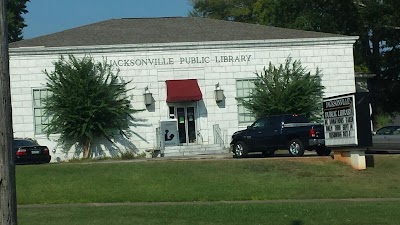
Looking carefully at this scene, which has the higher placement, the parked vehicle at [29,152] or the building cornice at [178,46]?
the building cornice at [178,46]

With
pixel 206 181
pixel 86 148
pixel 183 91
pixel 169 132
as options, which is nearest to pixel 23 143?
pixel 86 148

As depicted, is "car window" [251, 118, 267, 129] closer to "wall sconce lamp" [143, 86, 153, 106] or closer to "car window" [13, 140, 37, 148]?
"wall sconce lamp" [143, 86, 153, 106]

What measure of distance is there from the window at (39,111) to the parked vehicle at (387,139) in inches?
652

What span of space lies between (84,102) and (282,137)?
38.5ft

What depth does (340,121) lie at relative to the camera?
2634cm

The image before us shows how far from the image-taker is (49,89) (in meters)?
36.5

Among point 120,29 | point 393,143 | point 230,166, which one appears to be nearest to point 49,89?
Answer: point 120,29

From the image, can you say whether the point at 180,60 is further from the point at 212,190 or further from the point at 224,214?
the point at 224,214

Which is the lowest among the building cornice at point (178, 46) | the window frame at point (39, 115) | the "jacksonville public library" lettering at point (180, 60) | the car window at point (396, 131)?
the car window at point (396, 131)

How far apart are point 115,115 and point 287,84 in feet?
29.9

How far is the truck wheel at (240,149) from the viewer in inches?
1185

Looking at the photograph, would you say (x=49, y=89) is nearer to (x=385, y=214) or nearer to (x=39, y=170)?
(x=39, y=170)

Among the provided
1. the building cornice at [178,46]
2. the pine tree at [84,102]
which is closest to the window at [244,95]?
the building cornice at [178,46]

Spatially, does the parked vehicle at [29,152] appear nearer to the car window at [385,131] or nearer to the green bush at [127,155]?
the green bush at [127,155]
